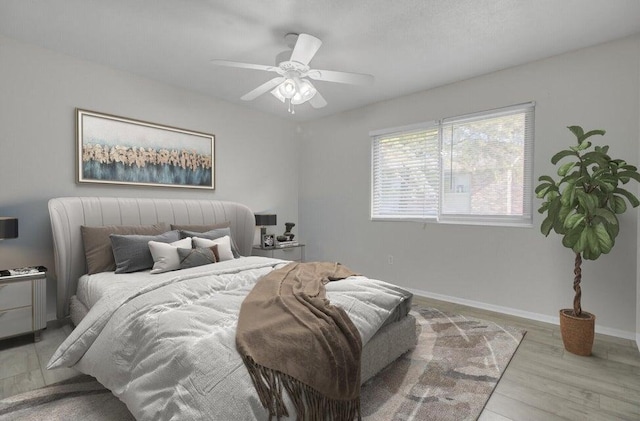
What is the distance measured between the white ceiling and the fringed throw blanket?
2.16 metres

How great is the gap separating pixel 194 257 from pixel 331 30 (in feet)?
7.75

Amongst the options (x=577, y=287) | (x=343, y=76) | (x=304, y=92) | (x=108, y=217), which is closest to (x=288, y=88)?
(x=304, y=92)

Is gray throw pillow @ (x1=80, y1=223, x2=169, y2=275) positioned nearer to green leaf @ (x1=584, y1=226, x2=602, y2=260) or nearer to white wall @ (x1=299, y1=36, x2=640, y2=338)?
white wall @ (x1=299, y1=36, x2=640, y2=338)

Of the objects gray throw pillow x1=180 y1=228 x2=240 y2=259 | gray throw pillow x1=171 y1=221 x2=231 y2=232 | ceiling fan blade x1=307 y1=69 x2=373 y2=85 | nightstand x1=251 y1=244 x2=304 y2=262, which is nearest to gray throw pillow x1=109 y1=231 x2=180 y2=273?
gray throw pillow x1=180 y1=228 x2=240 y2=259

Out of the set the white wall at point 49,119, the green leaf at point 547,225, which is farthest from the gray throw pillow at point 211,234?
the green leaf at point 547,225

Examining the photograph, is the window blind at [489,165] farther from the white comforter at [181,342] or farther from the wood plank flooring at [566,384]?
the white comforter at [181,342]

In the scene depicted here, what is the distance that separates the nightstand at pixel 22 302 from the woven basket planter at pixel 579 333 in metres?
4.39

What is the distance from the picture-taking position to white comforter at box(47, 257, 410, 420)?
1263 mm

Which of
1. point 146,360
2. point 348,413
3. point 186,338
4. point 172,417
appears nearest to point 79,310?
point 146,360

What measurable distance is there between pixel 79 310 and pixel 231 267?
136cm

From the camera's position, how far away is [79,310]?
2.69 m

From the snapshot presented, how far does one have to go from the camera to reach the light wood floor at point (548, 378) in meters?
1.83

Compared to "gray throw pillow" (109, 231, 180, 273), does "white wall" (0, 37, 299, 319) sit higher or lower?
higher

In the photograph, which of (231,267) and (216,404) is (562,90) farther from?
(216,404)
